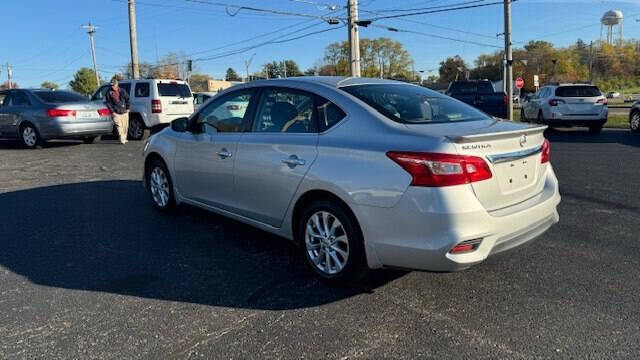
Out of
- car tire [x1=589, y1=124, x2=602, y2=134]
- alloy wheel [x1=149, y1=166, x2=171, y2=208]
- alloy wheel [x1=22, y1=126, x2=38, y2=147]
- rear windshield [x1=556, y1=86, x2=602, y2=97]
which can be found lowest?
car tire [x1=589, y1=124, x2=602, y2=134]

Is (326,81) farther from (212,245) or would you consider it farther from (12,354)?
(12,354)

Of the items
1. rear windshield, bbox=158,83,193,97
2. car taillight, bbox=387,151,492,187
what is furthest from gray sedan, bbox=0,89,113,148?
car taillight, bbox=387,151,492,187

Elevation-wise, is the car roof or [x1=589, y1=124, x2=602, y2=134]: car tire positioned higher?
the car roof

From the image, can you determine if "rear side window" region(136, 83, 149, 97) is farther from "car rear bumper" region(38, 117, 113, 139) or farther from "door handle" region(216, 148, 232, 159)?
A: "door handle" region(216, 148, 232, 159)

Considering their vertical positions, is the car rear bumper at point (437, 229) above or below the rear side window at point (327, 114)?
below

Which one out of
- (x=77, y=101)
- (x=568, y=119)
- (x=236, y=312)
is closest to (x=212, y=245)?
(x=236, y=312)

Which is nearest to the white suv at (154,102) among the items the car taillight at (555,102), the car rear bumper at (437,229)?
the car taillight at (555,102)

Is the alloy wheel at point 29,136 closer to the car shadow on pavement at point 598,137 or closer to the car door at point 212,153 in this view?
the car door at point 212,153

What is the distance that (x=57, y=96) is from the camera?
42.2ft

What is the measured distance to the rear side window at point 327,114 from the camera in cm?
372

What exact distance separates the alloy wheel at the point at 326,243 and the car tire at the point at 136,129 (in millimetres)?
11953

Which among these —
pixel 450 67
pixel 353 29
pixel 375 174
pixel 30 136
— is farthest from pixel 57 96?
pixel 450 67

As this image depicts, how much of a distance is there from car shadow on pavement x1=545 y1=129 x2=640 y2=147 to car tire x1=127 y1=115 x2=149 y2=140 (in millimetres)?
11437

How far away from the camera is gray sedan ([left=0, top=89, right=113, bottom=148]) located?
12305mm
